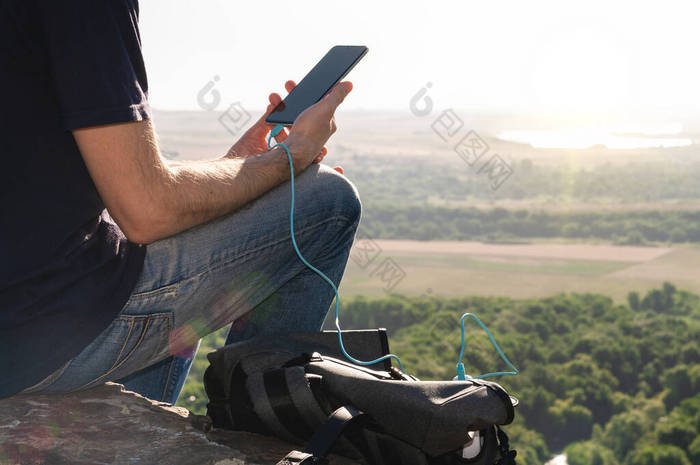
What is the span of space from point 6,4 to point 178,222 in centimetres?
51

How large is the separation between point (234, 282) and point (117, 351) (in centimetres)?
30

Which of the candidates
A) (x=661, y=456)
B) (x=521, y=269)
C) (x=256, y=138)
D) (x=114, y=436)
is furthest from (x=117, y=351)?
(x=521, y=269)

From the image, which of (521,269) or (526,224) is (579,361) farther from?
(526,224)

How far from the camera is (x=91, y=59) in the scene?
1174mm

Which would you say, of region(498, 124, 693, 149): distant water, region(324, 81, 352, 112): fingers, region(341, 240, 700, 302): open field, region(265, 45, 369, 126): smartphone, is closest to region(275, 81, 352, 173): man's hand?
region(324, 81, 352, 112): fingers

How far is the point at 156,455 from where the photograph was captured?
151cm

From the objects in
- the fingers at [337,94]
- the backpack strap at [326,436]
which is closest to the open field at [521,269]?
the fingers at [337,94]

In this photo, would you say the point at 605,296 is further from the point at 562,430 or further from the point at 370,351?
the point at 370,351

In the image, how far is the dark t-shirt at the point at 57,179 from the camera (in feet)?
3.85

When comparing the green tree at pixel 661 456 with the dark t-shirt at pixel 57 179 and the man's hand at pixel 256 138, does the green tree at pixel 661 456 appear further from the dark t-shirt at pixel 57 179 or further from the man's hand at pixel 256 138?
the dark t-shirt at pixel 57 179

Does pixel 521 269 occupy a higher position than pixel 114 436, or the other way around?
pixel 114 436

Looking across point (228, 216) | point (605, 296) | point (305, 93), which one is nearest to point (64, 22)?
point (228, 216)

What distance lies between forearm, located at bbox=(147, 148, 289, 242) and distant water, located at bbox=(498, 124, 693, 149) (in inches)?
2621

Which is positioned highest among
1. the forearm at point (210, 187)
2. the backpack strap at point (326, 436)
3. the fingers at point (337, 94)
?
the fingers at point (337, 94)
